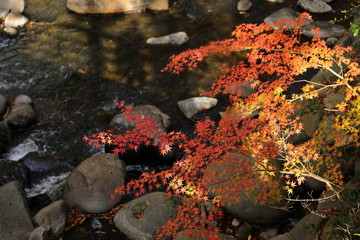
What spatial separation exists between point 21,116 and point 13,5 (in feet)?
24.3

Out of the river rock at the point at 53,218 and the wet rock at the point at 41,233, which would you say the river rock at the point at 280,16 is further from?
the wet rock at the point at 41,233

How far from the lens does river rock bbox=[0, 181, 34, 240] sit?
7.11 meters

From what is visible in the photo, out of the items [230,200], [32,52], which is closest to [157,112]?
[230,200]

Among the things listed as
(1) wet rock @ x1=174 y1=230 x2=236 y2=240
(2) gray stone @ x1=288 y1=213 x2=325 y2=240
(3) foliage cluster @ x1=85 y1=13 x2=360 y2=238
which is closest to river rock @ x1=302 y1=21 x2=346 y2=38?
(3) foliage cluster @ x1=85 y1=13 x2=360 y2=238

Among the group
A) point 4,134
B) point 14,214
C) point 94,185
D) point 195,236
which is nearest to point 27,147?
point 4,134

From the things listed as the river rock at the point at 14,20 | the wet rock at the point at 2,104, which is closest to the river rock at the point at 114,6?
the river rock at the point at 14,20

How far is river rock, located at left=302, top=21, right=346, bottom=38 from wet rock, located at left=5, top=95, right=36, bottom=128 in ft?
30.2

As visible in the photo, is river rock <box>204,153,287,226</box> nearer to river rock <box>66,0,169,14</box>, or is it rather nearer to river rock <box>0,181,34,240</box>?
river rock <box>0,181,34,240</box>

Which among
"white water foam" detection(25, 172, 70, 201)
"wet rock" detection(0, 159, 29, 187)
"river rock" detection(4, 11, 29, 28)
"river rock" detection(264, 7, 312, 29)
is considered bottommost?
"white water foam" detection(25, 172, 70, 201)

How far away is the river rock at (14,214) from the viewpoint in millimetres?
7113

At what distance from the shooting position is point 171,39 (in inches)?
510

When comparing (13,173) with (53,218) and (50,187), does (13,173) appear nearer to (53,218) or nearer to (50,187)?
(50,187)

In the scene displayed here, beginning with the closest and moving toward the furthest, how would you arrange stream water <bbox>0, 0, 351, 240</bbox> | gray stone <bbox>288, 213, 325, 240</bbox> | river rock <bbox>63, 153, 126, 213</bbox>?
gray stone <bbox>288, 213, 325, 240</bbox> < river rock <bbox>63, 153, 126, 213</bbox> < stream water <bbox>0, 0, 351, 240</bbox>

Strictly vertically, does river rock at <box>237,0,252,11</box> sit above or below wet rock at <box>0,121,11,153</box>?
above
